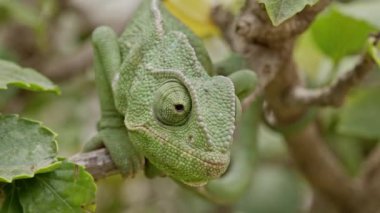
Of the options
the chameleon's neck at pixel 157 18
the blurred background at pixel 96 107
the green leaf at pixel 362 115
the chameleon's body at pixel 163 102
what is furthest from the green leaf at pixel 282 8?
the green leaf at pixel 362 115

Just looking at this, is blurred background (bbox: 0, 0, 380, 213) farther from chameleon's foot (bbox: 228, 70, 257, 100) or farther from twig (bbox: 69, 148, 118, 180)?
twig (bbox: 69, 148, 118, 180)

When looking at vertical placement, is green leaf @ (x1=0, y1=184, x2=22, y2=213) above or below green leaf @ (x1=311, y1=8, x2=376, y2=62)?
above

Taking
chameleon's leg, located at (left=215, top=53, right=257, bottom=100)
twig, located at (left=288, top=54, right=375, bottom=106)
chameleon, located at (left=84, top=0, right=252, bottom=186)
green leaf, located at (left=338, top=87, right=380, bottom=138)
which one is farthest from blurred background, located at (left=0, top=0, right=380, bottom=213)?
chameleon, located at (left=84, top=0, right=252, bottom=186)

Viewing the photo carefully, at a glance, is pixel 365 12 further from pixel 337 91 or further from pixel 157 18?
pixel 157 18

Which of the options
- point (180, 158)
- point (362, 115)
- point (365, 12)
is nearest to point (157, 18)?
point (180, 158)

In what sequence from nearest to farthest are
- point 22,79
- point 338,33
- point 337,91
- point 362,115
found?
point 22,79
point 337,91
point 338,33
point 362,115

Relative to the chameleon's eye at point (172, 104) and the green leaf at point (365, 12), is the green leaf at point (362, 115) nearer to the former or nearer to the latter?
the green leaf at point (365, 12)
